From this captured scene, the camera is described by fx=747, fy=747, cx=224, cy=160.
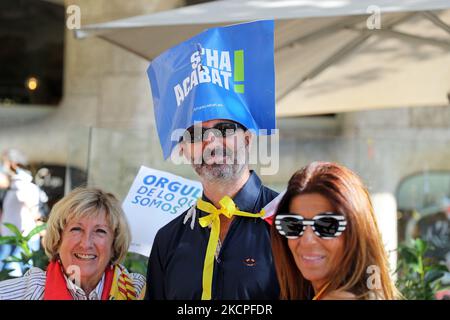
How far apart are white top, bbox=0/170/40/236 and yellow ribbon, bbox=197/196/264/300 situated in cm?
245

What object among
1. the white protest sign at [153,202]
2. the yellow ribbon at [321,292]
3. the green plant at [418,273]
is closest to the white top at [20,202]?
the white protest sign at [153,202]

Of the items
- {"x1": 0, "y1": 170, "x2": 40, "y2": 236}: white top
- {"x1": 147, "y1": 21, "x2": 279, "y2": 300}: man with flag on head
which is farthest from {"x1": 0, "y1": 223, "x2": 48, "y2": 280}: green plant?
{"x1": 147, "y1": 21, "x2": 279, "y2": 300}: man with flag on head

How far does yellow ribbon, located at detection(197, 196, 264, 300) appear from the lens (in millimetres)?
2422

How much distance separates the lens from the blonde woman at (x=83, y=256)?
8.70 ft

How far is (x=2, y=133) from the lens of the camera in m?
7.28

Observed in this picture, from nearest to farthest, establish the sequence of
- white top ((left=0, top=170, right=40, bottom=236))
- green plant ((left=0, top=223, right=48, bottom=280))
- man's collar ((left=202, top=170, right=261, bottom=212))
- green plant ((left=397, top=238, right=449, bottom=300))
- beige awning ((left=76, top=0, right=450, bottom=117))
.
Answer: man's collar ((left=202, top=170, right=261, bottom=212))
green plant ((left=0, top=223, right=48, bottom=280))
green plant ((left=397, top=238, right=449, bottom=300))
beige awning ((left=76, top=0, right=450, bottom=117))
white top ((left=0, top=170, right=40, bottom=236))

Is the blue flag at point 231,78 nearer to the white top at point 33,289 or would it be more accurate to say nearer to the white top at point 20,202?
the white top at point 33,289

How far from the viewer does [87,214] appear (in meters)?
2.70

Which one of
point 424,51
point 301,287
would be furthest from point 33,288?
point 424,51

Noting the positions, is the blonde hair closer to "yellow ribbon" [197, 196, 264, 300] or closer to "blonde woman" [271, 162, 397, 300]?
"yellow ribbon" [197, 196, 264, 300]

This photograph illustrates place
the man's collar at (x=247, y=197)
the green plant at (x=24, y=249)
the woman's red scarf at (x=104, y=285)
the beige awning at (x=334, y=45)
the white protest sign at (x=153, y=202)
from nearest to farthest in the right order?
the man's collar at (x=247, y=197) → the woman's red scarf at (x=104, y=285) → the white protest sign at (x=153, y=202) → the green plant at (x=24, y=249) → the beige awning at (x=334, y=45)

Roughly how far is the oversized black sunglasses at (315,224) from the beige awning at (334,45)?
1.58 meters
